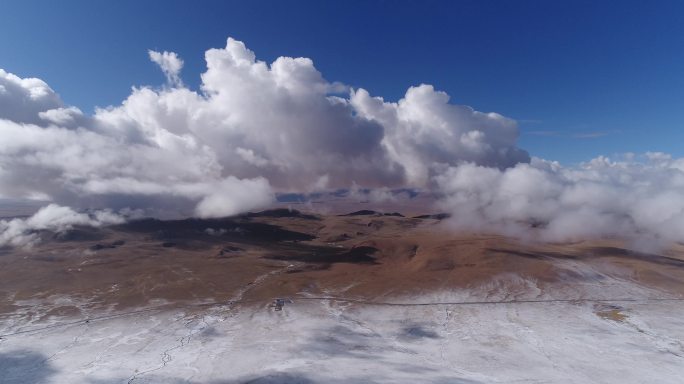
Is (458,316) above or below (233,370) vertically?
above

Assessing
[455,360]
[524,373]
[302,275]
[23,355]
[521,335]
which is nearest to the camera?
[524,373]

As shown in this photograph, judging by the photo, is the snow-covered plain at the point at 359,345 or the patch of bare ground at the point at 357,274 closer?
the snow-covered plain at the point at 359,345

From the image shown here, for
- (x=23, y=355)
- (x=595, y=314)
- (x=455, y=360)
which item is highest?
(x=595, y=314)

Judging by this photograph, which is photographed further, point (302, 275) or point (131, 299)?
point (302, 275)

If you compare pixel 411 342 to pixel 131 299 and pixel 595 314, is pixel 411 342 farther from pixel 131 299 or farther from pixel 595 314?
pixel 131 299

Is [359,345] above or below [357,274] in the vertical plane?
below

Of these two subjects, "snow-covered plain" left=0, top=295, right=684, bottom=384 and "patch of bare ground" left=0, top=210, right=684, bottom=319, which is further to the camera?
"patch of bare ground" left=0, top=210, right=684, bottom=319

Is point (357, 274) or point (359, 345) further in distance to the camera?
point (357, 274)

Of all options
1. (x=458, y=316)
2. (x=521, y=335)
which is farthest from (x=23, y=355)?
(x=521, y=335)
